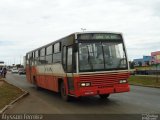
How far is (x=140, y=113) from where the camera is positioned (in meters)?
11.4

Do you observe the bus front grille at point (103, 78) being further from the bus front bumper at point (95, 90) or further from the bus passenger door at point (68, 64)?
the bus passenger door at point (68, 64)

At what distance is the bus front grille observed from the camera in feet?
45.6

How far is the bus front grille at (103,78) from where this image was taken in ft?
45.6

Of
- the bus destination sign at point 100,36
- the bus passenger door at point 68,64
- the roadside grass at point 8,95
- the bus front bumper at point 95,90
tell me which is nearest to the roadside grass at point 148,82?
the roadside grass at point 8,95

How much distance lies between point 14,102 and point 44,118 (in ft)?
16.9

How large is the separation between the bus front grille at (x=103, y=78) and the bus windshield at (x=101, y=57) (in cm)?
26

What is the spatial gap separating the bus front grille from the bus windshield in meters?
0.26

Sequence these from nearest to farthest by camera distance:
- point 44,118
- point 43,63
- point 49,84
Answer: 1. point 44,118
2. point 49,84
3. point 43,63

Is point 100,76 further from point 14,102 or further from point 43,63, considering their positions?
point 43,63

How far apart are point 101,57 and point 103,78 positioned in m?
0.89

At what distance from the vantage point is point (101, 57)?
47.0ft

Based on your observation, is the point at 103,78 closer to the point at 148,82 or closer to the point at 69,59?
the point at 69,59

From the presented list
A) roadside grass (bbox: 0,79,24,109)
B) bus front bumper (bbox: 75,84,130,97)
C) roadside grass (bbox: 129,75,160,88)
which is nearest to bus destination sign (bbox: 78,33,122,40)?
bus front bumper (bbox: 75,84,130,97)

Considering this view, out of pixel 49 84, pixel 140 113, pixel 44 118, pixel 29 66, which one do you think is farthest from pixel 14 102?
pixel 29 66
